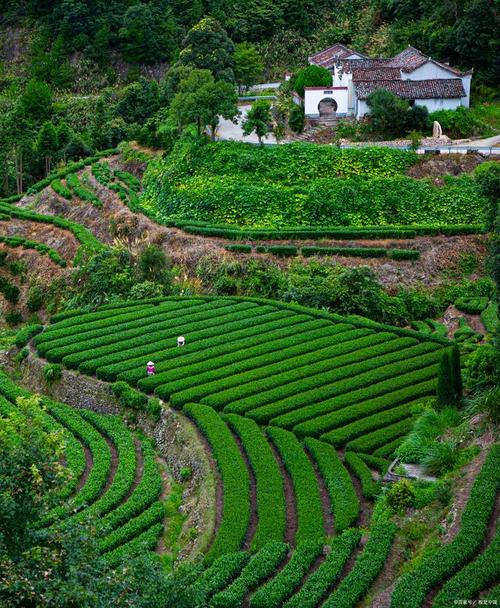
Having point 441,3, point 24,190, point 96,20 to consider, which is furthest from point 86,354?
point 96,20

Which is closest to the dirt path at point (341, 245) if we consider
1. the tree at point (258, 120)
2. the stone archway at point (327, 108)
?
the tree at point (258, 120)

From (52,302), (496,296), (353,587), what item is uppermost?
(496,296)

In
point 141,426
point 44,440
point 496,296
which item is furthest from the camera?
point 141,426

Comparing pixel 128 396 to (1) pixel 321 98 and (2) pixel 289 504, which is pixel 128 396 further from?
(1) pixel 321 98

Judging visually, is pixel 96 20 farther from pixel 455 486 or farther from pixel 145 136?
pixel 455 486

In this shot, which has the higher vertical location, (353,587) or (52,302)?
(353,587)

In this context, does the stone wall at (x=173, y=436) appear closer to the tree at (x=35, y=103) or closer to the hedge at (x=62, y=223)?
the hedge at (x=62, y=223)
